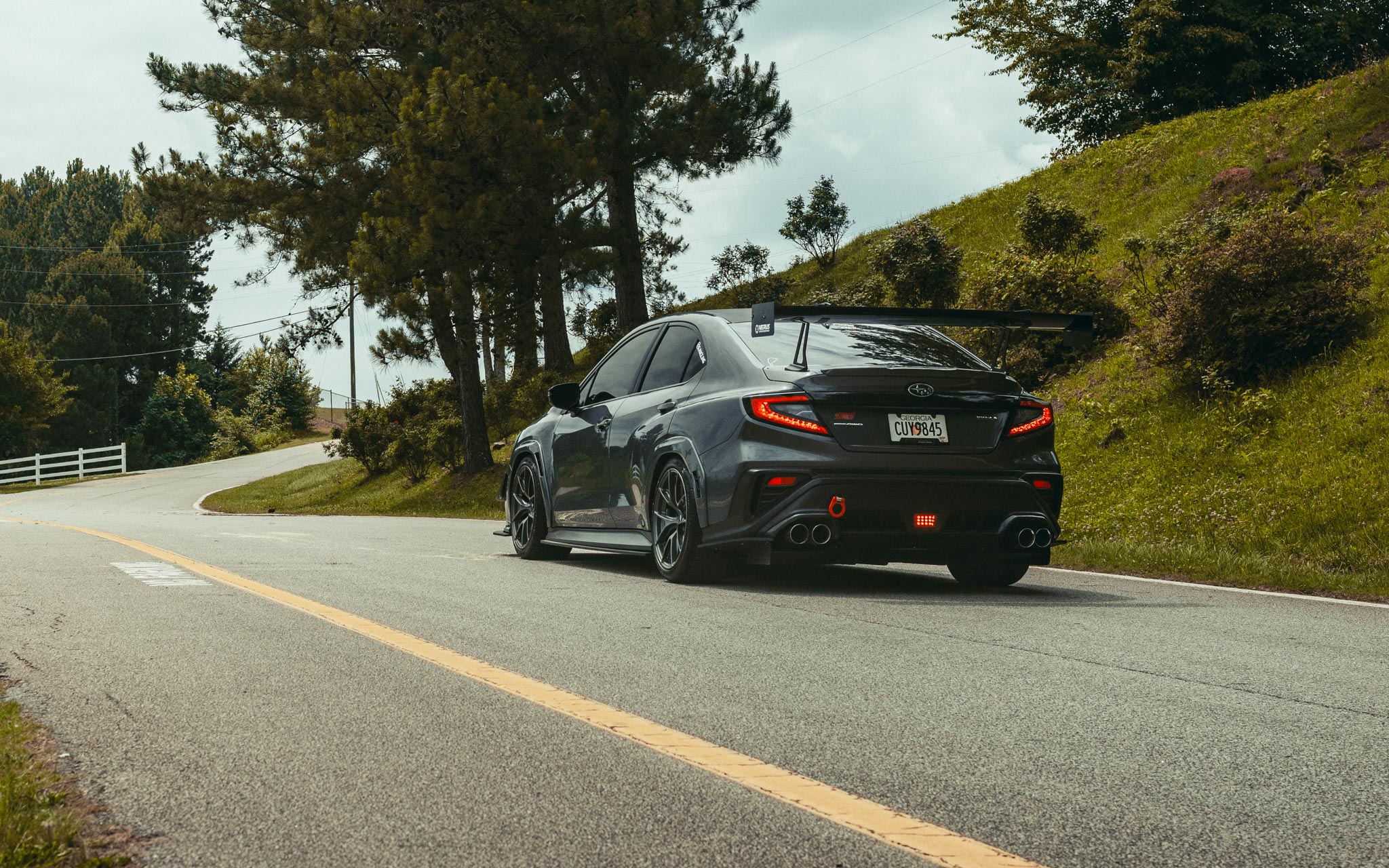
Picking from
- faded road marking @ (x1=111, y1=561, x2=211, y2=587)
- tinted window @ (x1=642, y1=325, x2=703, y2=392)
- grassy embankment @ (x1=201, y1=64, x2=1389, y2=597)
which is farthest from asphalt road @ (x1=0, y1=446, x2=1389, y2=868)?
grassy embankment @ (x1=201, y1=64, x2=1389, y2=597)

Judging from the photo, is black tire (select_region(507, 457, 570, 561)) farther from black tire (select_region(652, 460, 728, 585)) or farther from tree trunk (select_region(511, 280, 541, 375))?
tree trunk (select_region(511, 280, 541, 375))

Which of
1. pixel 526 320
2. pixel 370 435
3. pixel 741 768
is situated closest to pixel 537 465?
pixel 741 768

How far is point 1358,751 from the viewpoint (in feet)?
12.2

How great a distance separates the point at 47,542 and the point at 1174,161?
19.7 metres

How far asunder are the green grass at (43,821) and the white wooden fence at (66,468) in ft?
156

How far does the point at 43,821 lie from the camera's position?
2818mm

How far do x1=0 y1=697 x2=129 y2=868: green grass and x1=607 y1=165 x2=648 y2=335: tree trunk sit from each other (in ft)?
76.3

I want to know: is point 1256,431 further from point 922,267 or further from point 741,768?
point 741,768

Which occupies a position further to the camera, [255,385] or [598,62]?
[255,385]

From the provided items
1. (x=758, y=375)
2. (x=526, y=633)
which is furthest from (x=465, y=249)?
(x=526, y=633)

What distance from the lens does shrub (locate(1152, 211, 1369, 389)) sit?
40.9 ft

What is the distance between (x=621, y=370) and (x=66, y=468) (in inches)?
2006

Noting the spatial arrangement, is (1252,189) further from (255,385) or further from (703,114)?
(255,385)

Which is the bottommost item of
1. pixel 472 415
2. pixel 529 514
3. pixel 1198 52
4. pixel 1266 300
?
pixel 529 514
